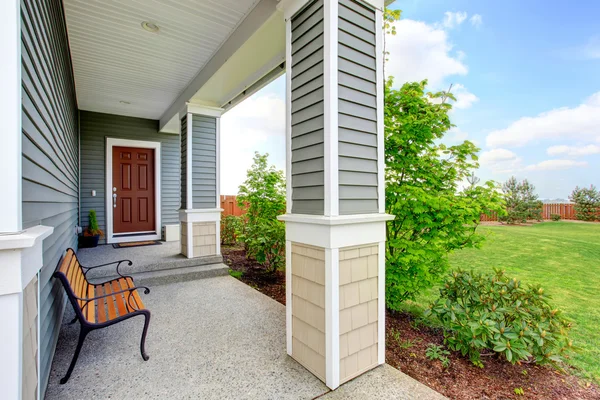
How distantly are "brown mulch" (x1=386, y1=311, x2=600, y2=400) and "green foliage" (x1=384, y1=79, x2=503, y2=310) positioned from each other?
608 mm

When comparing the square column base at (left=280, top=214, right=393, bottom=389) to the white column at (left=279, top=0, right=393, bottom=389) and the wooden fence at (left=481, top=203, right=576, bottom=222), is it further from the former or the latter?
the wooden fence at (left=481, top=203, right=576, bottom=222)

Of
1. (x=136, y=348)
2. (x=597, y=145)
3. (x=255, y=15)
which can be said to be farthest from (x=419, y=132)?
(x=136, y=348)

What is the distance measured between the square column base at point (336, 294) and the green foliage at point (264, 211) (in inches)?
94.1

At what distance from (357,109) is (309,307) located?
4.62 ft

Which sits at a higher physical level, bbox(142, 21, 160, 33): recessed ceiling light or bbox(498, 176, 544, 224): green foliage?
bbox(142, 21, 160, 33): recessed ceiling light

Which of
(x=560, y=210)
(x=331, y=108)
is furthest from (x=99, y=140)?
(x=560, y=210)

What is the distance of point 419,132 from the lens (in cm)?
265

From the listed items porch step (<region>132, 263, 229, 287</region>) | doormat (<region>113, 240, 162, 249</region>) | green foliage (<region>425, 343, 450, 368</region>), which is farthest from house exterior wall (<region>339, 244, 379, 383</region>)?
doormat (<region>113, 240, 162, 249</region>)

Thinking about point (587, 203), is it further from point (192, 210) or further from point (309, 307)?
point (192, 210)

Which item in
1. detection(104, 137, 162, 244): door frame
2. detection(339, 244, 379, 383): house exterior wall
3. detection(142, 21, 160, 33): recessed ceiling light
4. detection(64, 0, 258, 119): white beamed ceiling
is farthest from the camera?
detection(104, 137, 162, 244): door frame

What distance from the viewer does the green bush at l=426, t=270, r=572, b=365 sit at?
1.89 m

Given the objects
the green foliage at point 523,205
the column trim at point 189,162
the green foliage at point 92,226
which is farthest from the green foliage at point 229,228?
the green foliage at point 523,205

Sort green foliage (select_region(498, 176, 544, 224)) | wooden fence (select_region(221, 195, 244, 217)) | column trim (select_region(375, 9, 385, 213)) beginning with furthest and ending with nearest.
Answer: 1. wooden fence (select_region(221, 195, 244, 217))
2. green foliage (select_region(498, 176, 544, 224))
3. column trim (select_region(375, 9, 385, 213))

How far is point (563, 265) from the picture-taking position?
394 centimetres
